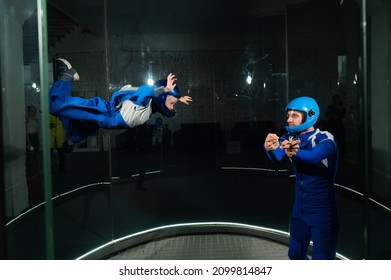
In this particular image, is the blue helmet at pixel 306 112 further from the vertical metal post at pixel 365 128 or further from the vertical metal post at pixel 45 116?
the vertical metal post at pixel 45 116

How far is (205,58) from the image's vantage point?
3893mm

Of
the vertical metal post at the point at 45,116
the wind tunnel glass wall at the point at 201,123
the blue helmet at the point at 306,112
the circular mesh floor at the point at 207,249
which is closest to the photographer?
the vertical metal post at the point at 45,116

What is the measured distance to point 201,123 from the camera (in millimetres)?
3906

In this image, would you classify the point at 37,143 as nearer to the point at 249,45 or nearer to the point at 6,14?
the point at 6,14

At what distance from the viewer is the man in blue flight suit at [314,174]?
2.75 meters

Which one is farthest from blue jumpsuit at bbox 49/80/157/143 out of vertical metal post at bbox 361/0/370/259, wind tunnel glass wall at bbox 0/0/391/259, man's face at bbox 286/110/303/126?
vertical metal post at bbox 361/0/370/259

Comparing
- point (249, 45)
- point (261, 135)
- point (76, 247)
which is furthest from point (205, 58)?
point (76, 247)

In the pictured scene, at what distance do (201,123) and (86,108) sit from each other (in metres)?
1.36

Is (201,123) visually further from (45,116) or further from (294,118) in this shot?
(45,116)

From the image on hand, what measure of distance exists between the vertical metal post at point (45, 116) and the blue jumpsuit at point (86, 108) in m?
0.18

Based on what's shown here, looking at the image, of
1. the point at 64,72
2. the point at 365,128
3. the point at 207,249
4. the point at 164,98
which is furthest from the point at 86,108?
the point at 365,128

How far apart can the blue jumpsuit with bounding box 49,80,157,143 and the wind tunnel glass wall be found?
125mm

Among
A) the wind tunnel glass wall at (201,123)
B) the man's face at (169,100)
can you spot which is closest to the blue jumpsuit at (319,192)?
the wind tunnel glass wall at (201,123)

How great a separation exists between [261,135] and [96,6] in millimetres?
1971
